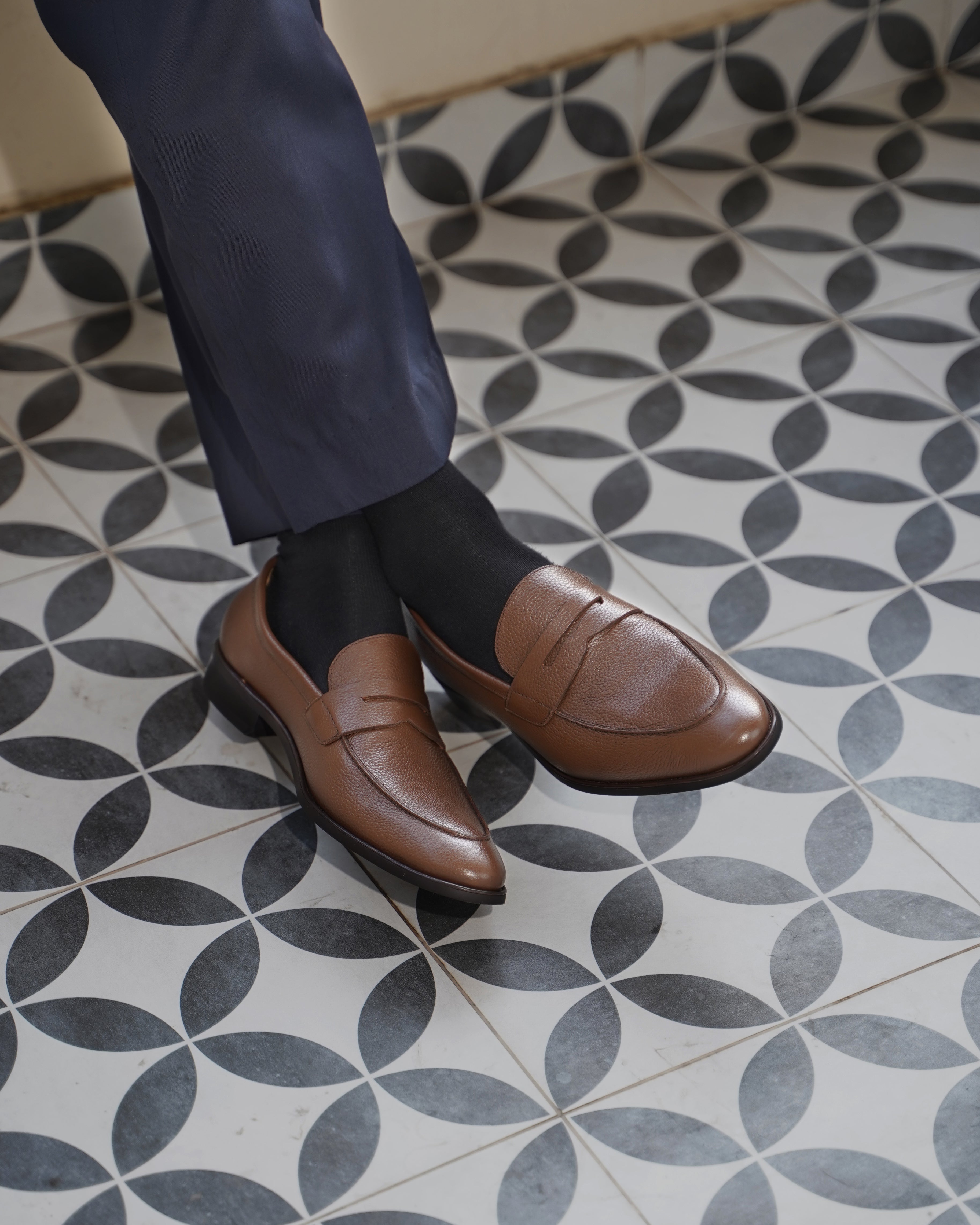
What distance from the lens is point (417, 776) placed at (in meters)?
0.86

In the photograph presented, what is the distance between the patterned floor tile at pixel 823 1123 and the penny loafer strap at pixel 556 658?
0.75 ft

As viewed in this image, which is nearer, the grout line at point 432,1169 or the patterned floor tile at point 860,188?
the grout line at point 432,1169

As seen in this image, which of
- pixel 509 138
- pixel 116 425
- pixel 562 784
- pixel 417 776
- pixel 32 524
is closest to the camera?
pixel 417 776

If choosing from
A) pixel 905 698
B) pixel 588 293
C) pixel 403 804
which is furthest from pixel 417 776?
pixel 588 293

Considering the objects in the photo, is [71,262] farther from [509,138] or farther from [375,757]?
[375,757]

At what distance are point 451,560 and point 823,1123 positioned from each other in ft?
1.32

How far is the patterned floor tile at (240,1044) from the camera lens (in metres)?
0.77

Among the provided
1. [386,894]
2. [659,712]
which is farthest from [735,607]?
[386,894]

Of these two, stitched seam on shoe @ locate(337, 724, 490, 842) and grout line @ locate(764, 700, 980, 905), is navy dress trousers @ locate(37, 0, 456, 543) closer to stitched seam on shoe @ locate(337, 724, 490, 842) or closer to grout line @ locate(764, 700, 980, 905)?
stitched seam on shoe @ locate(337, 724, 490, 842)

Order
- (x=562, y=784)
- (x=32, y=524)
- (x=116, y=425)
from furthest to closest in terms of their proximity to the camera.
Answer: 1. (x=116, y=425)
2. (x=32, y=524)
3. (x=562, y=784)

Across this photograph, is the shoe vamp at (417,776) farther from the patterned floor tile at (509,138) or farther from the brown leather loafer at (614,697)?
the patterned floor tile at (509,138)

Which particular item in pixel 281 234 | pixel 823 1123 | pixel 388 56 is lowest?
pixel 823 1123

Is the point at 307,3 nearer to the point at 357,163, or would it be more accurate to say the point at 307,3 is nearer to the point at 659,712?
the point at 357,163

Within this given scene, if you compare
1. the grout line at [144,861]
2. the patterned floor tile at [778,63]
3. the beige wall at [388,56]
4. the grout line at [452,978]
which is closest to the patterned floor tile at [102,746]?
the grout line at [144,861]
